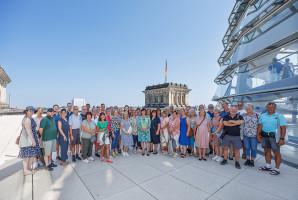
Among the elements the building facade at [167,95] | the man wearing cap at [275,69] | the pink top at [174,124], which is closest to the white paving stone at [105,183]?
the pink top at [174,124]

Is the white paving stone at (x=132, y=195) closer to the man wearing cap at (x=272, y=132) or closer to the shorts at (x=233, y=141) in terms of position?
the shorts at (x=233, y=141)

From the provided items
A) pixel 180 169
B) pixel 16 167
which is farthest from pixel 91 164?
pixel 180 169

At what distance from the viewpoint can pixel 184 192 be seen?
9.33 ft

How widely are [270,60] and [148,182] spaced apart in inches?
307

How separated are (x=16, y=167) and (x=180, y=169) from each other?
5481 millimetres

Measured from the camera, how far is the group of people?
147 inches

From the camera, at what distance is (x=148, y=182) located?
3.26 metres

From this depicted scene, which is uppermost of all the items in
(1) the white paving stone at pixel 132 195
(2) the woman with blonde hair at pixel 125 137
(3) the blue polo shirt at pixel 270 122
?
(3) the blue polo shirt at pixel 270 122

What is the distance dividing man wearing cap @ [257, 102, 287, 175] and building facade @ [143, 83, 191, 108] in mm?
43250

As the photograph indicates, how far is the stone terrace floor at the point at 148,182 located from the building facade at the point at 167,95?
43.5 meters

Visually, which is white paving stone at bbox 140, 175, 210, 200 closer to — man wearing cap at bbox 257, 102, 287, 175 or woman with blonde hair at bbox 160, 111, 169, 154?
woman with blonde hair at bbox 160, 111, 169, 154

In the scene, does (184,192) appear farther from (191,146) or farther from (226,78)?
(226,78)

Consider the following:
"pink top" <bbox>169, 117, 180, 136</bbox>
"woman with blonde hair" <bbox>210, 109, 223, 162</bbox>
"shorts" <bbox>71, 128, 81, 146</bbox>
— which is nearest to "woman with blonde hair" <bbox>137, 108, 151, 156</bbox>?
"pink top" <bbox>169, 117, 180, 136</bbox>

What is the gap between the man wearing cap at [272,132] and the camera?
3627 mm
